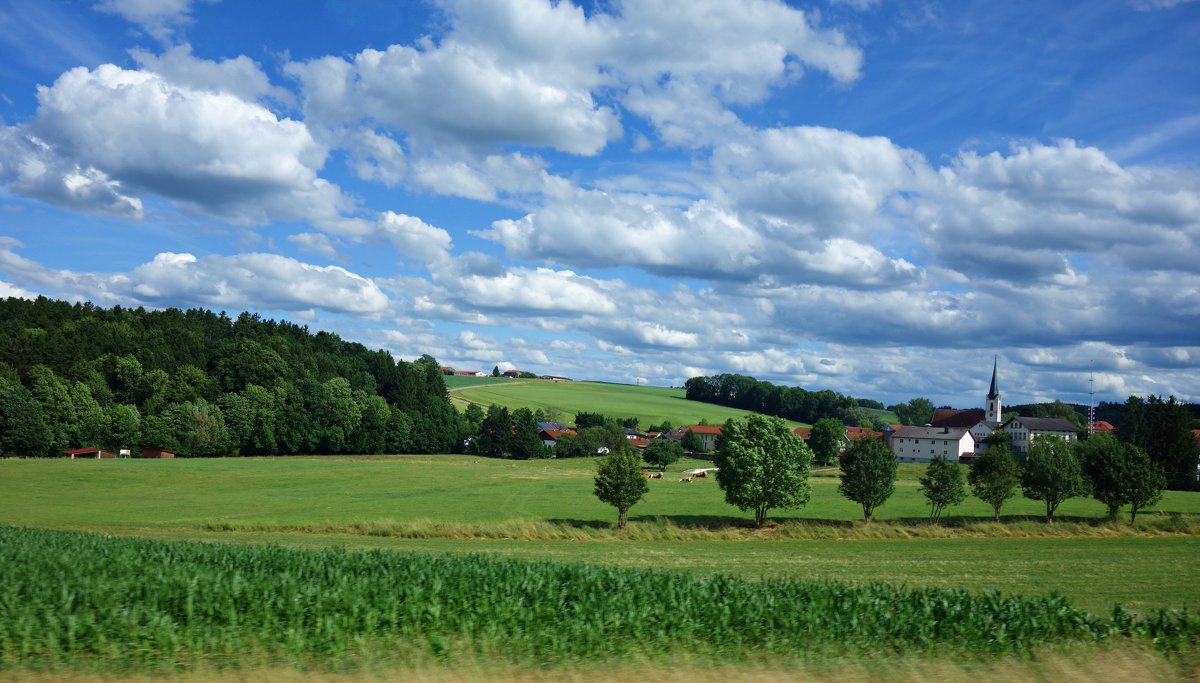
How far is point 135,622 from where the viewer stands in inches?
412

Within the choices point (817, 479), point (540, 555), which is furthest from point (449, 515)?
point (817, 479)

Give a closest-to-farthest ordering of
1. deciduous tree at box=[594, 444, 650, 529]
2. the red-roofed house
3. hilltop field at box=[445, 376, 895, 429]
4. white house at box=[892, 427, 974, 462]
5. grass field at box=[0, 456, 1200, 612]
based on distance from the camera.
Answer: grass field at box=[0, 456, 1200, 612], deciduous tree at box=[594, 444, 650, 529], the red-roofed house, white house at box=[892, 427, 974, 462], hilltop field at box=[445, 376, 895, 429]

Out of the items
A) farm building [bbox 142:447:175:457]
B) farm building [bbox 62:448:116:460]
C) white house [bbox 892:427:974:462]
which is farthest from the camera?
white house [bbox 892:427:974:462]

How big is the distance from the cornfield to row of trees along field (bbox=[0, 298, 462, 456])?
86624 millimetres

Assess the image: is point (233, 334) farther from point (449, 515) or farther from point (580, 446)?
point (449, 515)

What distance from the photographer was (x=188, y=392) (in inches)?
3903

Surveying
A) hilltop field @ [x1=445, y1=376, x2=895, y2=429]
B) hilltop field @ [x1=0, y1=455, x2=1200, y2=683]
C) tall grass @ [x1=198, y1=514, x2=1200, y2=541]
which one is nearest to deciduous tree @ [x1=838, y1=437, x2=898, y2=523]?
hilltop field @ [x1=0, y1=455, x2=1200, y2=683]

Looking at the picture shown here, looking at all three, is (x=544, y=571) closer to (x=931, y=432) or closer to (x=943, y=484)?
(x=943, y=484)

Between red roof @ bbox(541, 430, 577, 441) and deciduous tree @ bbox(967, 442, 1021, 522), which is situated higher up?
deciduous tree @ bbox(967, 442, 1021, 522)

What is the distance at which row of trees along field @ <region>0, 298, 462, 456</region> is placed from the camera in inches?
3455

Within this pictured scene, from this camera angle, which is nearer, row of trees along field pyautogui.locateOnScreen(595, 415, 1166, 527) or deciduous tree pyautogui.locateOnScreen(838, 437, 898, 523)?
row of trees along field pyautogui.locateOnScreen(595, 415, 1166, 527)

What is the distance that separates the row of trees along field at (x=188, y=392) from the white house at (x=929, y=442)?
8390 cm

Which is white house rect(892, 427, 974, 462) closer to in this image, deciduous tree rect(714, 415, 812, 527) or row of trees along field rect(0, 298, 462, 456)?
row of trees along field rect(0, 298, 462, 456)

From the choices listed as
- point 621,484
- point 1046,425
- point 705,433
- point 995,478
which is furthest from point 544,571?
point 1046,425
